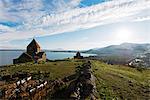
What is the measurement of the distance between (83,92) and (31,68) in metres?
21.9

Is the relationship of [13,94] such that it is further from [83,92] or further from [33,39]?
[33,39]

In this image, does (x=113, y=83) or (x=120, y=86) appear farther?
(x=113, y=83)

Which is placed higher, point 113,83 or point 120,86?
point 113,83

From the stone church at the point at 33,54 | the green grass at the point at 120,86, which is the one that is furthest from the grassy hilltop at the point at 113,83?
the stone church at the point at 33,54

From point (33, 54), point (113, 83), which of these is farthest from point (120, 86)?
point (33, 54)

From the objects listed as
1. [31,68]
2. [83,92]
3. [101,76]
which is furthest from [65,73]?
[83,92]

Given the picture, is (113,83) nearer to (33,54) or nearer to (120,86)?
(120,86)

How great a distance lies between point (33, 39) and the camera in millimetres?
80062

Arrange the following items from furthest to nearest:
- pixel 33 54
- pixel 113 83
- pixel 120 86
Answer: pixel 33 54, pixel 113 83, pixel 120 86

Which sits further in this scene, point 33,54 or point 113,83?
point 33,54

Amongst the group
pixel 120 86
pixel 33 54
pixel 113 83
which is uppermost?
pixel 33 54

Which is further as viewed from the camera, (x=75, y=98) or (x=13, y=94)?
(x=13, y=94)

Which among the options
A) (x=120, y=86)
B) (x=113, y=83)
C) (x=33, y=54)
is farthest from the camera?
(x=33, y=54)

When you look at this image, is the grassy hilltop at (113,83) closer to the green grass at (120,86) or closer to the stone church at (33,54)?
the green grass at (120,86)
